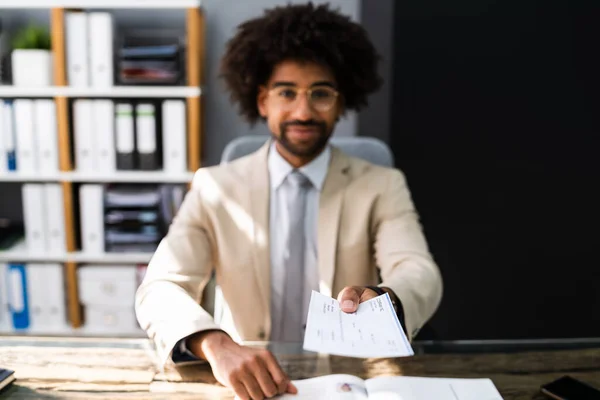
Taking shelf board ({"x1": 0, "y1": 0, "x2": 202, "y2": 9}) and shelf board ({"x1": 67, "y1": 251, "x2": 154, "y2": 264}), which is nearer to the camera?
shelf board ({"x1": 0, "y1": 0, "x2": 202, "y2": 9})

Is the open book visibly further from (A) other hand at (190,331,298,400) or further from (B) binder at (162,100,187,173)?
(B) binder at (162,100,187,173)

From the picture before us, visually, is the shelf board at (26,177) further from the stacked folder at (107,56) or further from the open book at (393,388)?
the open book at (393,388)

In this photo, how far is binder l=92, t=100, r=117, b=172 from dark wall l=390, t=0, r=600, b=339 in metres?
1.26

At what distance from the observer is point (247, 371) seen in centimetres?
87

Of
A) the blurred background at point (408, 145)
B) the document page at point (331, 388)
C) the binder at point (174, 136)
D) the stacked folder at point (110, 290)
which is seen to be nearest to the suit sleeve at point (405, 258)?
the document page at point (331, 388)

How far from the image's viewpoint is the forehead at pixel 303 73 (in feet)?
4.76

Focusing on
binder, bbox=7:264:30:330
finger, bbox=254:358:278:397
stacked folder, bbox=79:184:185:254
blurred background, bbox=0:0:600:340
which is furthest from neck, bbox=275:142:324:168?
binder, bbox=7:264:30:330

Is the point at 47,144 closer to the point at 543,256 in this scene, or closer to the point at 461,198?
the point at 461,198

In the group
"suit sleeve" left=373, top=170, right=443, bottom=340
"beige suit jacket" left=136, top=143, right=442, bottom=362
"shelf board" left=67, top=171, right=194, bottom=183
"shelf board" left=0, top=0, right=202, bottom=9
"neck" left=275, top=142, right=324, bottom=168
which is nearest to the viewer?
"suit sleeve" left=373, top=170, right=443, bottom=340

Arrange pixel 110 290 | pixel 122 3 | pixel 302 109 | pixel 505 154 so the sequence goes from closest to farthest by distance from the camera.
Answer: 1. pixel 302 109
2. pixel 505 154
3. pixel 122 3
4. pixel 110 290

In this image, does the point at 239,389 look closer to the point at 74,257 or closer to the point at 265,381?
the point at 265,381

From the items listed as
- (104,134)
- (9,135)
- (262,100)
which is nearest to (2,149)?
(9,135)

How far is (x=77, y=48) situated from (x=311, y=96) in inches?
57.5

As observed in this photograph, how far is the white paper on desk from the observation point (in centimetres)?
70
